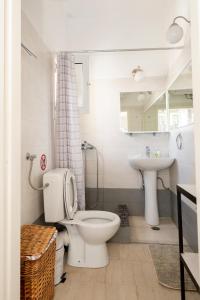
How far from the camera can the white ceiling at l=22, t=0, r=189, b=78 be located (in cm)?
159

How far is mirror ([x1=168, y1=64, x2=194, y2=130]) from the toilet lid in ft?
4.12

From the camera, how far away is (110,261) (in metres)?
1.76

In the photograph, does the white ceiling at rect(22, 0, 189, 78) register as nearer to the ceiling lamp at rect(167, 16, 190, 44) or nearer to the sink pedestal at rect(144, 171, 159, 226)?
the ceiling lamp at rect(167, 16, 190, 44)

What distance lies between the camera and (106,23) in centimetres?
184

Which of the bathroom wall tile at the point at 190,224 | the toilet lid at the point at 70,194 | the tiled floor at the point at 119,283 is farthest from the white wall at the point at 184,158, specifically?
the toilet lid at the point at 70,194

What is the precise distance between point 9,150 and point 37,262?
74 cm

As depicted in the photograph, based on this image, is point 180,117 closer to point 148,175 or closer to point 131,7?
point 148,175

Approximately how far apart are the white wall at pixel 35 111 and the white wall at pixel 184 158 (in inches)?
54.5

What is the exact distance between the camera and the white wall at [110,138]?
2871 mm

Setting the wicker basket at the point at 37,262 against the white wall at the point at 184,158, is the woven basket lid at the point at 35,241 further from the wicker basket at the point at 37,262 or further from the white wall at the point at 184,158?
the white wall at the point at 184,158

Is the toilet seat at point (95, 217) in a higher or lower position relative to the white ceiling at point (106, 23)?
lower

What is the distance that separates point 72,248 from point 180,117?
70.6 inches

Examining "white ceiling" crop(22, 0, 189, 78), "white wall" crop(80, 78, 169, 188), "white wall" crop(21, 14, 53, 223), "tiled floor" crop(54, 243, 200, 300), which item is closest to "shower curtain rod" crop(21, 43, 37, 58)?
"white wall" crop(21, 14, 53, 223)

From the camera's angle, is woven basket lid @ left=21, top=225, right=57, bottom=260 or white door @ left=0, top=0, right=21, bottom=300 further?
woven basket lid @ left=21, top=225, right=57, bottom=260
